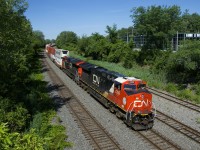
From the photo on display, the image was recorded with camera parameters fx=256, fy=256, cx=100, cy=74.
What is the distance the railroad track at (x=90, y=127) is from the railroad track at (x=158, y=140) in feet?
6.45

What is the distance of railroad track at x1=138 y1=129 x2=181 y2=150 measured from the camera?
44.1ft

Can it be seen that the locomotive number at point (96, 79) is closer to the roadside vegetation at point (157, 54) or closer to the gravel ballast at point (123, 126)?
the gravel ballast at point (123, 126)

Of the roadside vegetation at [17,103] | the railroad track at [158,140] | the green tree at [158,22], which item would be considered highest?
the green tree at [158,22]

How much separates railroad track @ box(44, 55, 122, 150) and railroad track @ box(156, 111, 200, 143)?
14.6 ft

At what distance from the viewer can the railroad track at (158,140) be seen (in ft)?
44.1

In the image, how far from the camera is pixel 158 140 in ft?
47.2

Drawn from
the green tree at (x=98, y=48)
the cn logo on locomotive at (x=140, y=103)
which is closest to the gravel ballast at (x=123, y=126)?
the cn logo on locomotive at (x=140, y=103)

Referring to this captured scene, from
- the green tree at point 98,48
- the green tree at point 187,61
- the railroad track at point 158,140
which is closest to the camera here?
the railroad track at point 158,140

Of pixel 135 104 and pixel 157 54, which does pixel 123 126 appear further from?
pixel 157 54

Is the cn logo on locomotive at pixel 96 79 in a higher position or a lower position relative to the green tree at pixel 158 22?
lower

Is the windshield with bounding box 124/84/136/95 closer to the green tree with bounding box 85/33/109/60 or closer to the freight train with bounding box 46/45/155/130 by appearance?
the freight train with bounding box 46/45/155/130

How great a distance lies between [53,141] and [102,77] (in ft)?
27.9

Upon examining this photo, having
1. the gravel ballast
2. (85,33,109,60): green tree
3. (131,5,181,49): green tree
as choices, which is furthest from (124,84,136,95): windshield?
(85,33,109,60): green tree

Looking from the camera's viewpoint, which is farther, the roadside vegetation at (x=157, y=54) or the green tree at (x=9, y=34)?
the roadside vegetation at (x=157, y=54)
